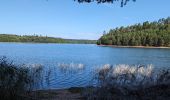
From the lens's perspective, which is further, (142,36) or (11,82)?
(142,36)

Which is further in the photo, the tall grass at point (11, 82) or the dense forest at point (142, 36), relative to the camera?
the dense forest at point (142, 36)

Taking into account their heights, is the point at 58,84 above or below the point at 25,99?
below

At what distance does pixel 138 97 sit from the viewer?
11.8 m

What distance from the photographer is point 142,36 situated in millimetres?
161375

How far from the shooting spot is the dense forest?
514ft

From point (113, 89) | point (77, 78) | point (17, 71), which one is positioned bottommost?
point (77, 78)

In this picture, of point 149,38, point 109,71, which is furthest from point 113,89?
point 149,38

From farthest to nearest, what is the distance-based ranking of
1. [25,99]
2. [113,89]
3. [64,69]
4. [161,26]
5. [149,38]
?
[161,26] → [149,38] → [64,69] → [113,89] → [25,99]

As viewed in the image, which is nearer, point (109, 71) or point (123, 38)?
point (109, 71)

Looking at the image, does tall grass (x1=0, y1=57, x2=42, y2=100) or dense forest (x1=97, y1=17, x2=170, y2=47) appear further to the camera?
dense forest (x1=97, y1=17, x2=170, y2=47)

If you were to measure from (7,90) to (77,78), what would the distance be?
2251cm

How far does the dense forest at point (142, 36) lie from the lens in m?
157

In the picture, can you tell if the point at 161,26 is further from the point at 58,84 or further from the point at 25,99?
the point at 25,99

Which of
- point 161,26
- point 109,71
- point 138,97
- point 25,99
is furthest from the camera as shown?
point 161,26
